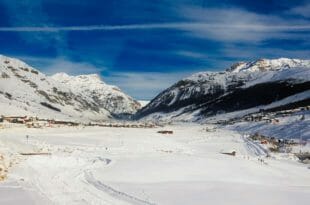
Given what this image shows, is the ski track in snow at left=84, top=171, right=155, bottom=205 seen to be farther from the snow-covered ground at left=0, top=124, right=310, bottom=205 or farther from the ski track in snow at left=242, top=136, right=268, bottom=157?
the ski track in snow at left=242, top=136, right=268, bottom=157

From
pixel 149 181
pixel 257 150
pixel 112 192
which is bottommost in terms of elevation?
pixel 112 192

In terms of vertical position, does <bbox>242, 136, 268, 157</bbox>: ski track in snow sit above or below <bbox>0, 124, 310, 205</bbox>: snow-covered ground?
above

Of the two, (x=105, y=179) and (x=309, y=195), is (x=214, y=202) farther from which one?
(x=105, y=179)

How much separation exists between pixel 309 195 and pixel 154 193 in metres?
7.91

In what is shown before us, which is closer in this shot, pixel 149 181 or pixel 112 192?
pixel 112 192

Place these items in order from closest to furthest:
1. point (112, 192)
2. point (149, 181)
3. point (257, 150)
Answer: point (112, 192), point (149, 181), point (257, 150)

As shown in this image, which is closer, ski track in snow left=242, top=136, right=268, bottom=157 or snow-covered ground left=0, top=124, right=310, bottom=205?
snow-covered ground left=0, top=124, right=310, bottom=205

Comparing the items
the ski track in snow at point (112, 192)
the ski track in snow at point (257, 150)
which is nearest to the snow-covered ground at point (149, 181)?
the ski track in snow at point (112, 192)

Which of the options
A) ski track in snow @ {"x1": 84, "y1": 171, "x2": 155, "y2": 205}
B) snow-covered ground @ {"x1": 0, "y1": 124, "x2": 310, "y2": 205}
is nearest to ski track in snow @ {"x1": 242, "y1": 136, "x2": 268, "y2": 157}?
snow-covered ground @ {"x1": 0, "y1": 124, "x2": 310, "y2": 205}

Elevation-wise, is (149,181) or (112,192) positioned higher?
(149,181)

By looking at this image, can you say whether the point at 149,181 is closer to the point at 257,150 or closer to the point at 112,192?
the point at 112,192

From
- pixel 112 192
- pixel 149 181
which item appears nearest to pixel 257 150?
pixel 149 181

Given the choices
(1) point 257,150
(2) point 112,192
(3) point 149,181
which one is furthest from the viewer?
(1) point 257,150

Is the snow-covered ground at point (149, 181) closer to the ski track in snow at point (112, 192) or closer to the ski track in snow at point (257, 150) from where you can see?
the ski track in snow at point (112, 192)
